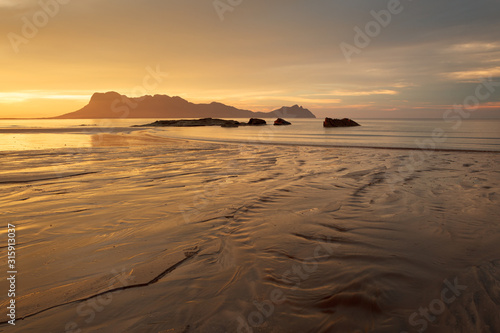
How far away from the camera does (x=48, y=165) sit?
11547 millimetres

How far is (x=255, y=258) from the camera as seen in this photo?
392 cm

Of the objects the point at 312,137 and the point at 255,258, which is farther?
the point at 312,137

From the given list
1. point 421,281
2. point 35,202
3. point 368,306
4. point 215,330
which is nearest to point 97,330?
point 215,330

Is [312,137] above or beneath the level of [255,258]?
above

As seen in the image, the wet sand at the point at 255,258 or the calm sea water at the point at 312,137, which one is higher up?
the calm sea water at the point at 312,137

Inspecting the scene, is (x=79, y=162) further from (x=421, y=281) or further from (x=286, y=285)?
(x=421, y=281)

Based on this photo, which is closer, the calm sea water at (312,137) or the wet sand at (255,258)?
the wet sand at (255,258)

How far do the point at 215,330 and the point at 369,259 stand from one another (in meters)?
2.40

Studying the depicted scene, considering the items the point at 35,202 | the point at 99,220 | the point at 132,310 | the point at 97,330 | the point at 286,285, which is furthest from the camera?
the point at 35,202

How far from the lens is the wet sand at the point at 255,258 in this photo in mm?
2713

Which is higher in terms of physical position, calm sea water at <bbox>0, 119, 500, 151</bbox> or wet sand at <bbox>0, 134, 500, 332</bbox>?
calm sea water at <bbox>0, 119, 500, 151</bbox>

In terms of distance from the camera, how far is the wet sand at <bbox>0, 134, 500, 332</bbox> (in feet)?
8.90

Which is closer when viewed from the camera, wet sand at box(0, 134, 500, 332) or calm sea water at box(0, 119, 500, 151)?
wet sand at box(0, 134, 500, 332)

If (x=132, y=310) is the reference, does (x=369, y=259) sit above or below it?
above
